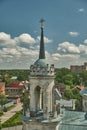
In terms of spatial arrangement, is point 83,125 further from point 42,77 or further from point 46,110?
point 42,77

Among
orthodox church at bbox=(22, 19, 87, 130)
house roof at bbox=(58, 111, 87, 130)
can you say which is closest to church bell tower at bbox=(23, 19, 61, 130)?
orthodox church at bbox=(22, 19, 87, 130)

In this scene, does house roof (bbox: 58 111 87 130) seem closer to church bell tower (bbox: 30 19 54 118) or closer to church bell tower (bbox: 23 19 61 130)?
church bell tower (bbox: 23 19 61 130)

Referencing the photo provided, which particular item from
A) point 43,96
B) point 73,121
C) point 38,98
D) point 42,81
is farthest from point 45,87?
point 73,121

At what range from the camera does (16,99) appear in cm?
7100

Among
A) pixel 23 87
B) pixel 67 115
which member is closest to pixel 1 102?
pixel 23 87

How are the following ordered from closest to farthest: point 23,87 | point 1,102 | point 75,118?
1. point 75,118
2. point 1,102
3. point 23,87

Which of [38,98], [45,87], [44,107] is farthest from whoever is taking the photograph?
[38,98]

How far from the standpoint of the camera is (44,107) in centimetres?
1738

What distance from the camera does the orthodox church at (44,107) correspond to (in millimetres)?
17141

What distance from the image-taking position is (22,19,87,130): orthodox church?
17141 millimetres

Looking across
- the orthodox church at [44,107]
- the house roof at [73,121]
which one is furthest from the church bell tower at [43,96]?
the house roof at [73,121]

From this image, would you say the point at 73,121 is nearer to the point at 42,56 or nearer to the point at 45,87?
the point at 45,87

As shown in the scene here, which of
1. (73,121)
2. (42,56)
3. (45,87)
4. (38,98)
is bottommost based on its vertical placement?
(73,121)

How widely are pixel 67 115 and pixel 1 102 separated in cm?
4102
